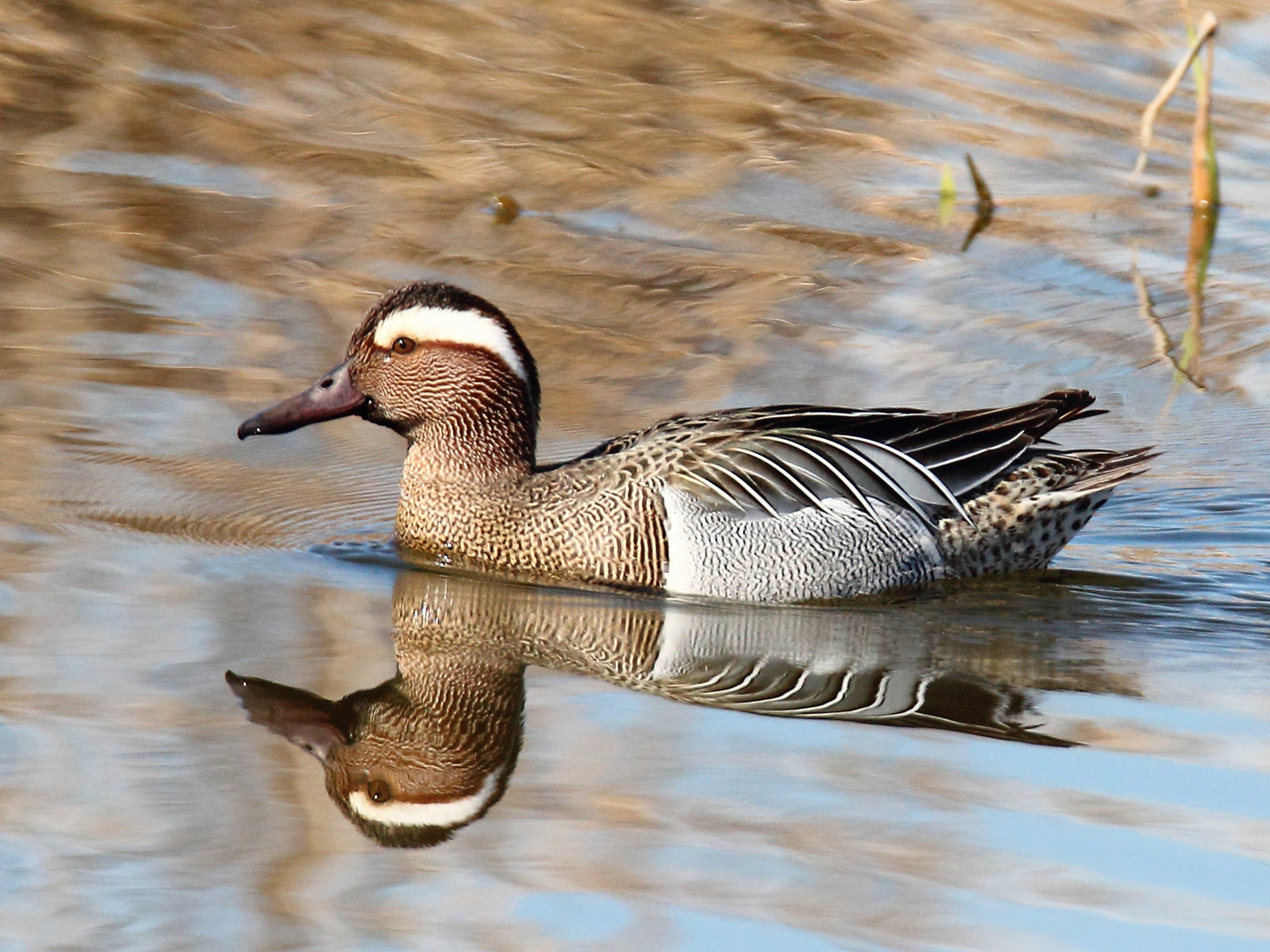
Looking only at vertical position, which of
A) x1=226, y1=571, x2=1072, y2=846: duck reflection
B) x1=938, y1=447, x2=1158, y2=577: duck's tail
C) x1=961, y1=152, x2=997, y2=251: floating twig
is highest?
x1=961, y1=152, x2=997, y2=251: floating twig

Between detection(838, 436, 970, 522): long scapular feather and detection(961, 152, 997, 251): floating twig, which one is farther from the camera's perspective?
detection(961, 152, 997, 251): floating twig

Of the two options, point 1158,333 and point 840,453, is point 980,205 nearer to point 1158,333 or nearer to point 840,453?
point 1158,333

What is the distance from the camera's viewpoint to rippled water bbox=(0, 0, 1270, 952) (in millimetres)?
4523

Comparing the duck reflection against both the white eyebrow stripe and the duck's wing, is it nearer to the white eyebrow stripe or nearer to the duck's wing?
the duck's wing

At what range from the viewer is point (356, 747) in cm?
521

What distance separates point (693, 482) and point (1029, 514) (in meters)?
1.33

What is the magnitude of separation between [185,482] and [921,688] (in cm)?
308

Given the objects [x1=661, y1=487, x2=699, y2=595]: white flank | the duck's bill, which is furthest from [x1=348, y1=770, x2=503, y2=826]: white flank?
the duck's bill

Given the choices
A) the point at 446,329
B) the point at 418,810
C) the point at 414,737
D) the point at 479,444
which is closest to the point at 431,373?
the point at 446,329

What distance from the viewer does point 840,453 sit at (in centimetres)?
715

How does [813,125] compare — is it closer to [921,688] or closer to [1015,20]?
[1015,20]

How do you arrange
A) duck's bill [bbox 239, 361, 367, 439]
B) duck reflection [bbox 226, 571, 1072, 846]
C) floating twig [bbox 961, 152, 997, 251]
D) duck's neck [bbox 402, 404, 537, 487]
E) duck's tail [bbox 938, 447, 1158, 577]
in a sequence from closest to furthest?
1. duck reflection [bbox 226, 571, 1072, 846]
2. duck's bill [bbox 239, 361, 367, 439]
3. duck's neck [bbox 402, 404, 537, 487]
4. duck's tail [bbox 938, 447, 1158, 577]
5. floating twig [bbox 961, 152, 997, 251]

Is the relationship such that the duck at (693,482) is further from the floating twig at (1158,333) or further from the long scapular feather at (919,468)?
the floating twig at (1158,333)

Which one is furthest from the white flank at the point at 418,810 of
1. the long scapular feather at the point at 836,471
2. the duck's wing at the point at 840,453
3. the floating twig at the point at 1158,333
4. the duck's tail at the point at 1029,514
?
the floating twig at the point at 1158,333
